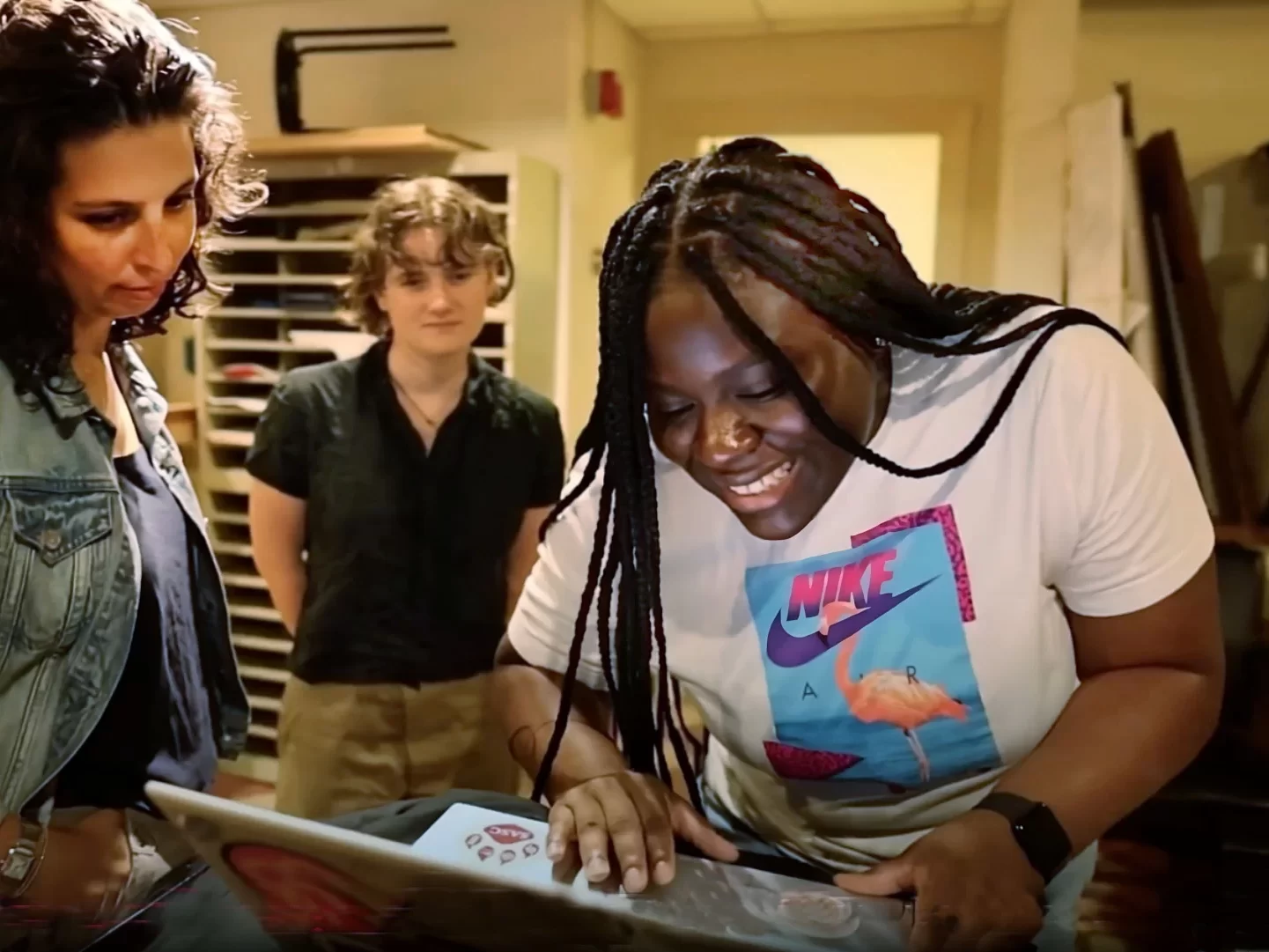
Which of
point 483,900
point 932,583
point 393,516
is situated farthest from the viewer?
point 393,516

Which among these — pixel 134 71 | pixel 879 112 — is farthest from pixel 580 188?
pixel 134 71

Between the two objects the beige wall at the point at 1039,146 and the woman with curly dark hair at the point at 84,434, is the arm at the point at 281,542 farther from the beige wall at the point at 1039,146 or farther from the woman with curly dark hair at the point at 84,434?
the beige wall at the point at 1039,146

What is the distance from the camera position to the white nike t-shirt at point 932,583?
2.19ft

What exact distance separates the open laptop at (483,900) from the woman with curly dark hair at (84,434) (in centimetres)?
23

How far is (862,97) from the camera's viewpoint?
2.54 meters

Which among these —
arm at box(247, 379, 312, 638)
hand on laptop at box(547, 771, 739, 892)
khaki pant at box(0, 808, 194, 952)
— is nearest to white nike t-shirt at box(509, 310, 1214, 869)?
hand on laptop at box(547, 771, 739, 892)

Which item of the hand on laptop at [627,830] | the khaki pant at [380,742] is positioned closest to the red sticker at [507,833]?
the hand on laptop at [627,830]

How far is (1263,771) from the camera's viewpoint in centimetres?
145

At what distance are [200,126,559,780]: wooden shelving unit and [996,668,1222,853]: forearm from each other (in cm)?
156

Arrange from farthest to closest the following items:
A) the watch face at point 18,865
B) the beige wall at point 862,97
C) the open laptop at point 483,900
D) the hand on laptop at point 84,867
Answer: the beige wall at point 862,97 < the watch face at point 18,865 < the hand on laptop at point 84,867 < the open laptop at point 483,900

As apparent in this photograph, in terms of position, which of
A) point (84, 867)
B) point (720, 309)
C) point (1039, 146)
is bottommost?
point (84, 867)

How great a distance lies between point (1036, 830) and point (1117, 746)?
0.09 metres

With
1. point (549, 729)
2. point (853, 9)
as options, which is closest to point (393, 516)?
point (549, 729)

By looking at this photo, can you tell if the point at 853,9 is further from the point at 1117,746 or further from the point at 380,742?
the point at 1117,746
